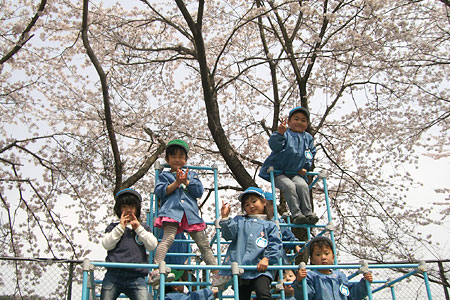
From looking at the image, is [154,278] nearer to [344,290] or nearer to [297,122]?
[344,290]

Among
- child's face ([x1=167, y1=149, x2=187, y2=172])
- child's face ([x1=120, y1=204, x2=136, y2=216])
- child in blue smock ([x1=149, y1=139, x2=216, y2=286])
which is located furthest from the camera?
child's face ([x1=167, y1=149, x2=187, y2=172])

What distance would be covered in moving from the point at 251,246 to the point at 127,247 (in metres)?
1.05

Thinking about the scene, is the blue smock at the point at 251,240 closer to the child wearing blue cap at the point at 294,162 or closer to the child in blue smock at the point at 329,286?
the child in blue smock at the point at 329,286

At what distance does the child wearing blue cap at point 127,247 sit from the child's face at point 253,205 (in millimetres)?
956

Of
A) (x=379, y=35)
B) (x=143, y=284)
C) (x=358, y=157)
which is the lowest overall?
(x=143, y=284)

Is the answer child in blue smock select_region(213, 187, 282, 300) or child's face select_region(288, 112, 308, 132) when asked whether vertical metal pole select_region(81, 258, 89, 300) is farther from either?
child's face select_region(288, 112, 308, 132)

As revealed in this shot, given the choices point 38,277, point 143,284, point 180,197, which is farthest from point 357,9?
point 38,277

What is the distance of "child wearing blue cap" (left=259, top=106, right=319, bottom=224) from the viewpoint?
174 inches

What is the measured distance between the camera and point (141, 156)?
10.1m

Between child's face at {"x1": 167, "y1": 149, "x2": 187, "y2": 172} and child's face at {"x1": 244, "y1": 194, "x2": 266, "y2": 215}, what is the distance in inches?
33.1

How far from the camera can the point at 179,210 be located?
3.86 meters

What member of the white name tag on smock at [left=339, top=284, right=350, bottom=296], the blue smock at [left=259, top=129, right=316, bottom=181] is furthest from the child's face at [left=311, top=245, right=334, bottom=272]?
the blue smock at [left=259, top=129, right=316, bottom=181]

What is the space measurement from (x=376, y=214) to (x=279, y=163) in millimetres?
5058

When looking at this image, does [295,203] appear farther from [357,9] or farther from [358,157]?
[358,157]
